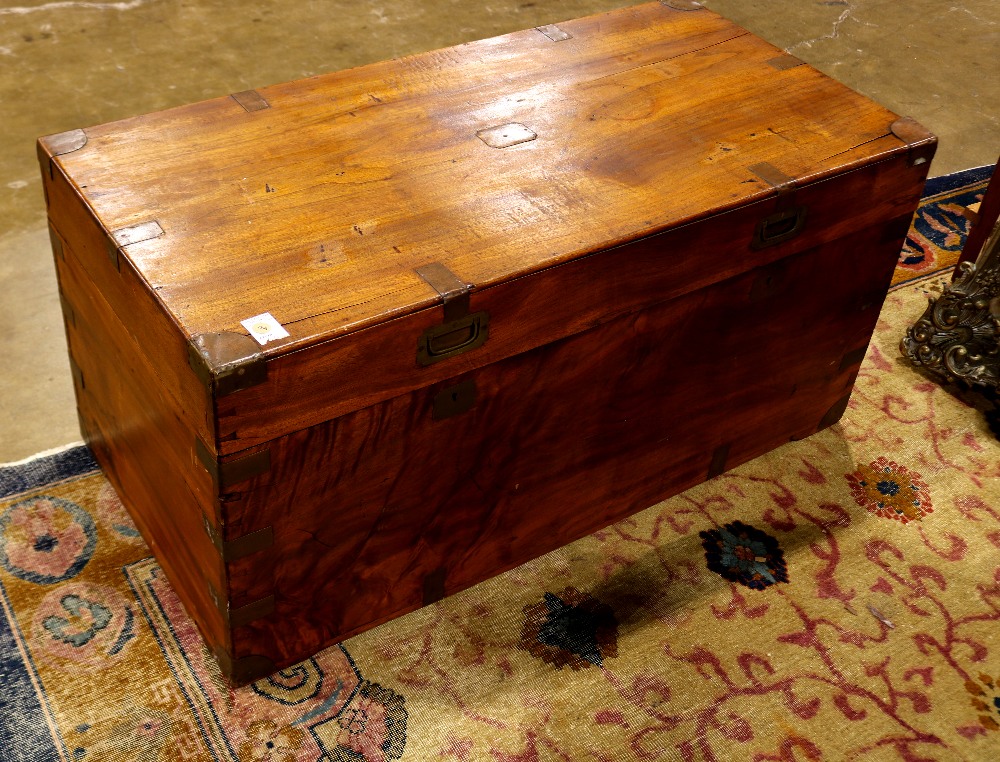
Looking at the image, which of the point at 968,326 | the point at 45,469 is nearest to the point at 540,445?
the point at 45,469

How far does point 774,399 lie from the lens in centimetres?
204

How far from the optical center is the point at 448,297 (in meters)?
1.47

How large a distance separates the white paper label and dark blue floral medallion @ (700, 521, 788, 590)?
878 millimetres

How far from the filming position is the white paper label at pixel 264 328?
4.58ft

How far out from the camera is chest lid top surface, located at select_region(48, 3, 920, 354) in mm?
1503

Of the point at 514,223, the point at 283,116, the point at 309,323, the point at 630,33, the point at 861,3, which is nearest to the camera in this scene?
the point at 309,323

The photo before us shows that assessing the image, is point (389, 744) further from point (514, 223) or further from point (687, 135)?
point (687, 135)

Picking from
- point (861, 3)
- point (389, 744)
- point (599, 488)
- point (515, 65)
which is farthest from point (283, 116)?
point (861, 3)

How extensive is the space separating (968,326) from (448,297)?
1.23 m

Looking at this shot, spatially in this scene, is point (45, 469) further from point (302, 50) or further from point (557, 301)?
point (302, 50)


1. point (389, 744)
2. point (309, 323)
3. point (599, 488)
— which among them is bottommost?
point (389, 744)

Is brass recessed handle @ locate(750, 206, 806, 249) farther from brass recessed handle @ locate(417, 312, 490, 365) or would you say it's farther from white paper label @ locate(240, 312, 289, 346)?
white paper label @ locate(240, 312, 289, 346)

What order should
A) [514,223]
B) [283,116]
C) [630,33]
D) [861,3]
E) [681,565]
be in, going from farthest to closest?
[861,3] → [630,33] → [681,565] → [283,116] → [514,223]

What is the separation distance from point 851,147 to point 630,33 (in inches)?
19.5
